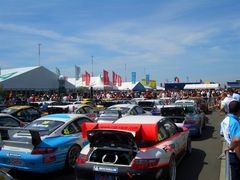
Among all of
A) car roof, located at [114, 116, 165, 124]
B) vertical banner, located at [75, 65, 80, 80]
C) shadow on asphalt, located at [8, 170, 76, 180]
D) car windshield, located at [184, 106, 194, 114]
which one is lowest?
shadow on asphalt, located at [8, 170, 76, 180]

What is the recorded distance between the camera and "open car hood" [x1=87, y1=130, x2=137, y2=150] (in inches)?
229

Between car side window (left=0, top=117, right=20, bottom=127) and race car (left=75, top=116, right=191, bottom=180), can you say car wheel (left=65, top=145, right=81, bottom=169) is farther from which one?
car side window (left=0, top=117, right=20, bottom=127)

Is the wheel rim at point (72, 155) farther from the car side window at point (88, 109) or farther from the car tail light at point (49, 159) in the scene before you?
the car side window at point (88, 109)

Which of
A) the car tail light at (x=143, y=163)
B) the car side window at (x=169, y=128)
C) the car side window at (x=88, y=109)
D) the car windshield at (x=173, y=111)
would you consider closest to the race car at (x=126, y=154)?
the car tail light at (x=143, y=163)

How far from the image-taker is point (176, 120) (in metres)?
12.0

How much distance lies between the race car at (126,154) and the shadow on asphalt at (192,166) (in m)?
0.67

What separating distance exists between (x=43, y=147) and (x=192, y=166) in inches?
146

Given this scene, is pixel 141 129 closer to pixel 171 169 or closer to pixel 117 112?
pixel 171 169

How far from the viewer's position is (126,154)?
19.2 ft

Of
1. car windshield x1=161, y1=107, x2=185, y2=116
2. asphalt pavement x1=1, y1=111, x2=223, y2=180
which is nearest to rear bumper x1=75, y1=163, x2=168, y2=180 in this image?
asphalt pavement x1=1, y1=111, x2=223, y2=180

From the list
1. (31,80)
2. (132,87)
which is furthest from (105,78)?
(31,80)

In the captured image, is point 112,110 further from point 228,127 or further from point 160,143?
point 228,127

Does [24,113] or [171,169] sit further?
[24,113]

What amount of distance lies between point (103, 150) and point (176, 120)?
21.3ft
